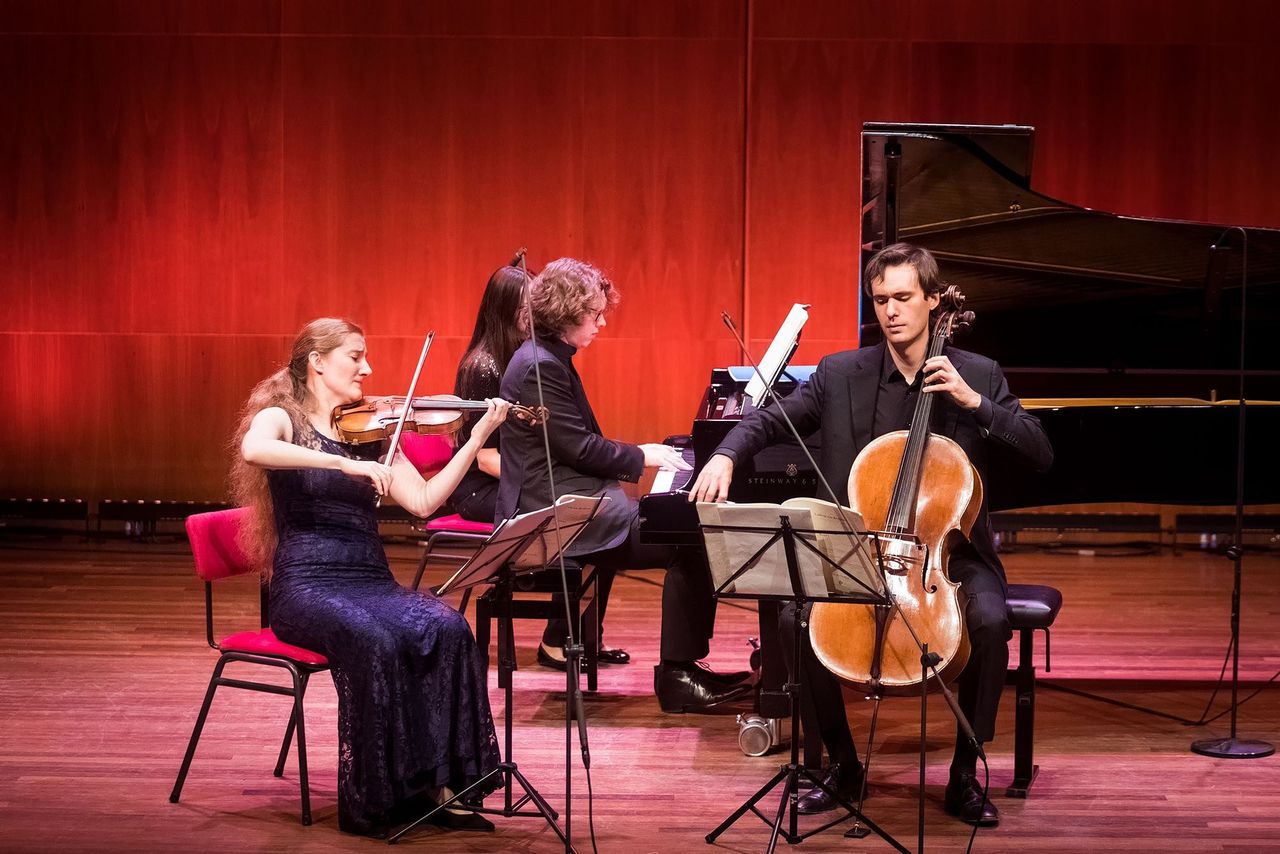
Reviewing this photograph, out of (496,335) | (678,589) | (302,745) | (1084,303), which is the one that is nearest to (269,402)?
(302,745)

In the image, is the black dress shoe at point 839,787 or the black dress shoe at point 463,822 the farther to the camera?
the black dress shoe at point 839,787

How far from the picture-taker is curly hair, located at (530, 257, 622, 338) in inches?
154

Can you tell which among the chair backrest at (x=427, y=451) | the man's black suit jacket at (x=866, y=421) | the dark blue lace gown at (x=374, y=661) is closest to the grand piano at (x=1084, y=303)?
the man's black suit jacket at (x=866, y=421)

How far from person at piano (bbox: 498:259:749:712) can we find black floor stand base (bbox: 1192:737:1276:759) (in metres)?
1.28

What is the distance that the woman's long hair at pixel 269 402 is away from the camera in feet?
11.3

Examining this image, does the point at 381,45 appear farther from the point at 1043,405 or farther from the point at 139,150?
the point at 1043,405

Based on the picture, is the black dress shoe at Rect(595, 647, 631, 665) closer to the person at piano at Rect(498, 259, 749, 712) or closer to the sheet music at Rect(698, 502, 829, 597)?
the person at piano at Rect(498, 259, 749, 712)

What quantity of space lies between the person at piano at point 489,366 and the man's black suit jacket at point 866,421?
3.72 feet

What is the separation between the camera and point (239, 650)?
3270 millimetres

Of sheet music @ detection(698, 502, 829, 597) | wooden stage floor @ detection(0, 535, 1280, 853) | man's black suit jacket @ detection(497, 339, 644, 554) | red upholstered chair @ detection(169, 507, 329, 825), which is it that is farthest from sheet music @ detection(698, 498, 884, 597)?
man's black suit jacket @ detection(497, 339, 644, 554)

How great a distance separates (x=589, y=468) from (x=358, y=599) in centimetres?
88

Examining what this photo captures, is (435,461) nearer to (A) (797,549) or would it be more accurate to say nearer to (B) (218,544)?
(B) (218,544)

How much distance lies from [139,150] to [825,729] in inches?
214

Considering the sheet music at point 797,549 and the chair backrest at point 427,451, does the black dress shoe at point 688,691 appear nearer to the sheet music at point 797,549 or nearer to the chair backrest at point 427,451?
the chair backrest at point 427,451
